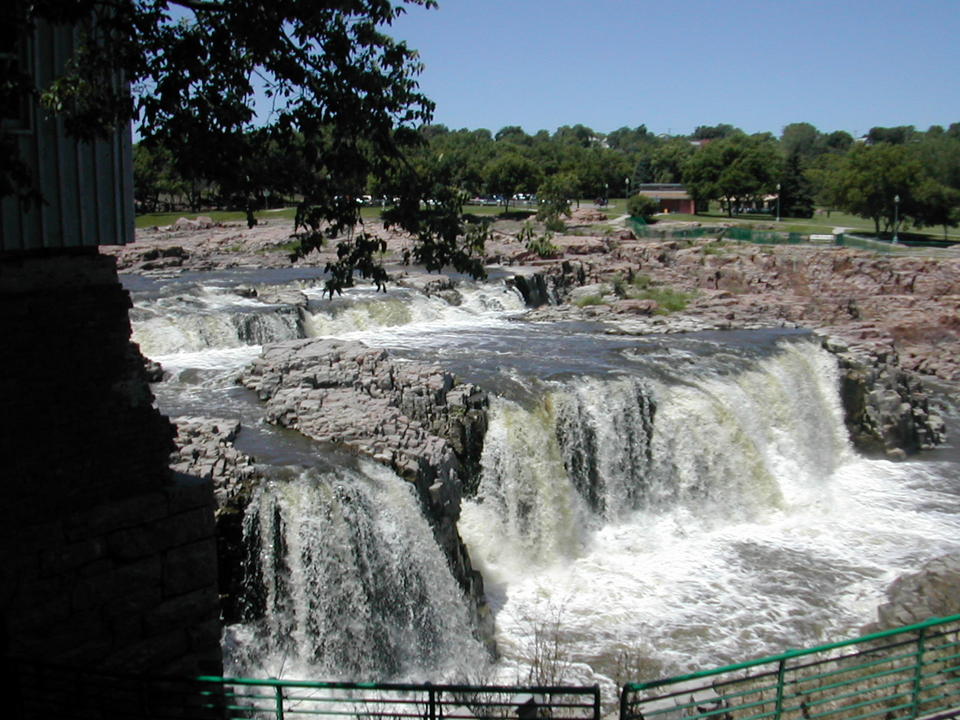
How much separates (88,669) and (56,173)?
319cm

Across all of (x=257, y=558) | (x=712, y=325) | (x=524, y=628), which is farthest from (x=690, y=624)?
(x=712, y=325)

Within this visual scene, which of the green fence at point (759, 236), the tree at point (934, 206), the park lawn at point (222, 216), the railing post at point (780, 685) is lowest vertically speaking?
the railing post at point (780, 685)

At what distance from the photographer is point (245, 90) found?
6.38m

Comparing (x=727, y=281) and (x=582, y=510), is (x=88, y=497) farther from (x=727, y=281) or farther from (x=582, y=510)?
(x=727, y=281)

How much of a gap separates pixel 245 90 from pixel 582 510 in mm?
9783

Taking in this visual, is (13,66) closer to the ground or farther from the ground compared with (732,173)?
closer to the ground

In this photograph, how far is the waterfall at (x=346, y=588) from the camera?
10172 mm

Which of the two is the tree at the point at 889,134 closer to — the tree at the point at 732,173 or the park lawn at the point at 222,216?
the tree at the point at 732,173

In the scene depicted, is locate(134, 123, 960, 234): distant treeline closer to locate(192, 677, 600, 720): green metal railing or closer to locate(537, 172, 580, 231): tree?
locate(537, 172, 580, 231): tree

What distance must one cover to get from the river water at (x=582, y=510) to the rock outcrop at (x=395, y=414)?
0.33 metres

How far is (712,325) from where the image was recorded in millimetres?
23531

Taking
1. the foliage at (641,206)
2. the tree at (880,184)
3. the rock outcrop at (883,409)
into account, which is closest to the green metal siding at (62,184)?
the rock outcrop at (883,409)

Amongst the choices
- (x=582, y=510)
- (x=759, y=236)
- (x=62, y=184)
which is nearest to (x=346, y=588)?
(x=582, y=510)

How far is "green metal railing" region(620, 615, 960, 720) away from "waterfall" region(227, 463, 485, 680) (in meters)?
2.79
